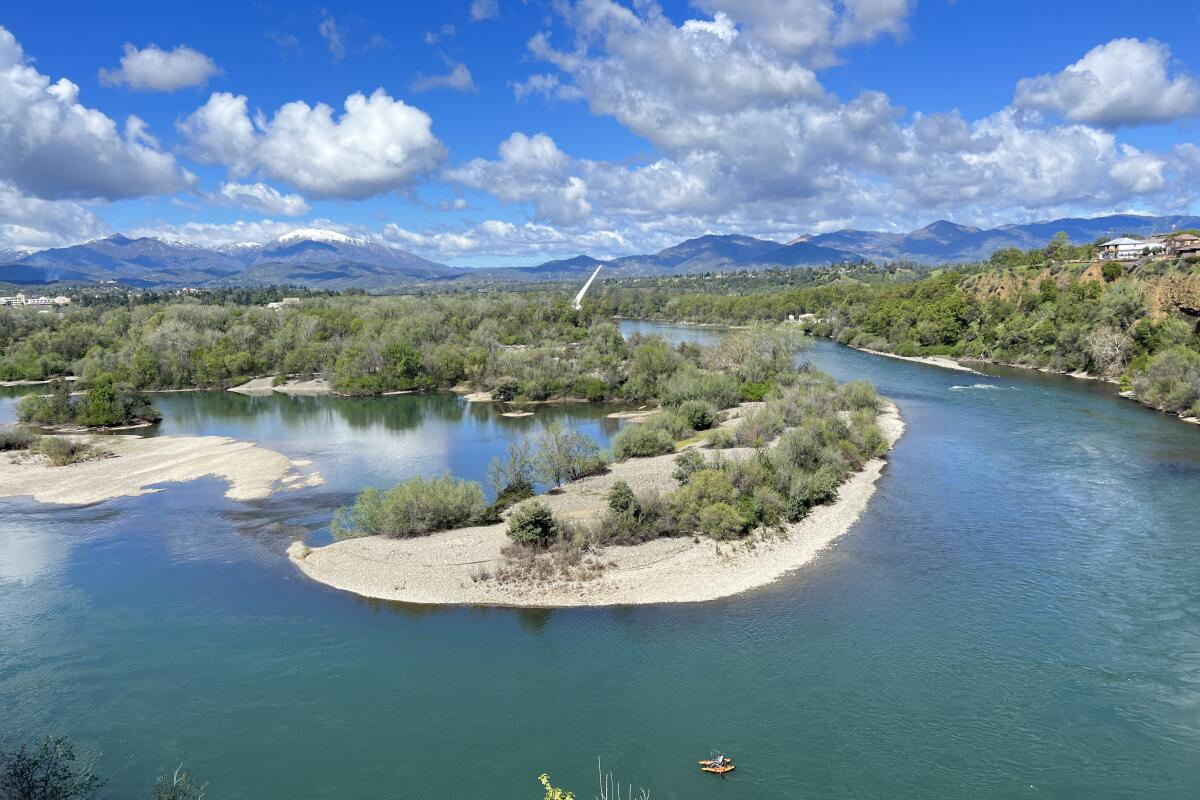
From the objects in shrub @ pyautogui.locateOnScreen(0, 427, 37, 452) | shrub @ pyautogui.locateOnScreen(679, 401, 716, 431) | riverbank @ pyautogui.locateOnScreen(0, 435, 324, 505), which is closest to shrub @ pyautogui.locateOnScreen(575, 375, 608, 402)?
shrub @ pyautogui.locateOnScreen(679, 401, 716, 431)

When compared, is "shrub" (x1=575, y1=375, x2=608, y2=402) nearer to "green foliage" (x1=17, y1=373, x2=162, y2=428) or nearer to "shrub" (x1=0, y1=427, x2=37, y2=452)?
"green foliage" (x1=17, y1=373, x2=162, y2=428)

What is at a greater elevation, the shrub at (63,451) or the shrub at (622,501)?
the shrub at (622,501)

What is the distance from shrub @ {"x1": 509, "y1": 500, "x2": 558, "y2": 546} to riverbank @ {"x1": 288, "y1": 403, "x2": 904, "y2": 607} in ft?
3.79

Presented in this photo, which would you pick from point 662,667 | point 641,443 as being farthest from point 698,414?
point 662,667

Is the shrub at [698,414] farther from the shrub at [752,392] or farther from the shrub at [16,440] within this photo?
the shrub at [16,440]

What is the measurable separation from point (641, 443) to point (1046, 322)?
6781 centimetres

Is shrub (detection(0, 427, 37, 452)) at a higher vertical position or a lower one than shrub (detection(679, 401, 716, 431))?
lower

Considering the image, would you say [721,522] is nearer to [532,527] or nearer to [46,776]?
[532,527]

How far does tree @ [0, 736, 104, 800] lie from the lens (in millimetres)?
16875

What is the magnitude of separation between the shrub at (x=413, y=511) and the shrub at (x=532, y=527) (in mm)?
4293

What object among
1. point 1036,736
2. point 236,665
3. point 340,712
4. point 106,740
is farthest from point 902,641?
point 106,740

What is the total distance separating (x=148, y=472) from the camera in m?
46.9

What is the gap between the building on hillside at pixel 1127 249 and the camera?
10296 centimetres

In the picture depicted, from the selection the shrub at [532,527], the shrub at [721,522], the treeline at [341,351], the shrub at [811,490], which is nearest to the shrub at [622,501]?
the shrub at [532,527]
